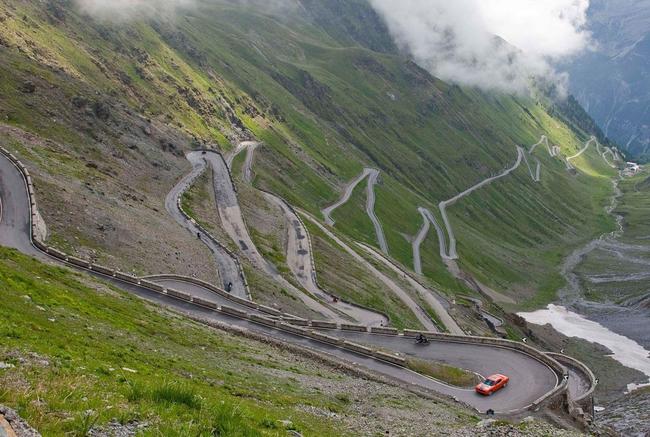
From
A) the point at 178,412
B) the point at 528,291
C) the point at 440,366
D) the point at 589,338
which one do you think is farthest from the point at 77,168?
the point at 528,291

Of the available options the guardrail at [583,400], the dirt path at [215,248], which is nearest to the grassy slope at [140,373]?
the guardrail at [583,400]

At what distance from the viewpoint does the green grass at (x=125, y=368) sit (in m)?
15.8

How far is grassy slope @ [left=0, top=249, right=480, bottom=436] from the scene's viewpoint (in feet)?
52.5

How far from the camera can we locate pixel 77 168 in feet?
255

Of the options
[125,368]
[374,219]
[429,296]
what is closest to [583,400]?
[429,296]

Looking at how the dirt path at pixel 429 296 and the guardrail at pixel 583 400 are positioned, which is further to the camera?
the dirt path at pixel 429 296

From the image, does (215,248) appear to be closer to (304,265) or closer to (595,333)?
(304,265)

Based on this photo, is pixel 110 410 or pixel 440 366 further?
pixel 440 366

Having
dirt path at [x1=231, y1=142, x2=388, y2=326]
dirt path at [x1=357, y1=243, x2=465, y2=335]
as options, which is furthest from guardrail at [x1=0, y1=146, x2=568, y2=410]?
dirt path at [x1=357, y1=243, x2=465, y2=335]

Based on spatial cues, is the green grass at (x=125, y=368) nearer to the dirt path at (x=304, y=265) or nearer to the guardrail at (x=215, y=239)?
the guardrail at (x=215, y=239)

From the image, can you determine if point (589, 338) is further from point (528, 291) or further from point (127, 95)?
point (127, 95)

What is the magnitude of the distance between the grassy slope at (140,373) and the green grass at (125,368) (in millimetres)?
69

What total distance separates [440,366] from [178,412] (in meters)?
38.2

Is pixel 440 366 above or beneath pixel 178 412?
above
